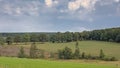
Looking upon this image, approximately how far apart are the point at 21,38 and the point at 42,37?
42.9 ft

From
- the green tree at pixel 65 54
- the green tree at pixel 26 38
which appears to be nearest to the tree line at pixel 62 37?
the green tree at pixel 26 38

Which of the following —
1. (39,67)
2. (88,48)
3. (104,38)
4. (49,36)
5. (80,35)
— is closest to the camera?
(39,67)

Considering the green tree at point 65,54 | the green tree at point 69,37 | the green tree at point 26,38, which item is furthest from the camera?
the green tree at point 26,38

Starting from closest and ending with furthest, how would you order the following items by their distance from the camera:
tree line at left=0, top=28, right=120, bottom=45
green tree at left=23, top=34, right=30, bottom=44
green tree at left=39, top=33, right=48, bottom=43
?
1. tree line at left=0, top=28, right=120, bottom=45
2. green tree at left=23, top=34, right=30, bottom=44
3. green tree at left=39, top=33, right=48, bottom=43

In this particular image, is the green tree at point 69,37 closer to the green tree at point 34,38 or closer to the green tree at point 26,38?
the green tree at point 34,38

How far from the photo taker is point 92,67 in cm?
3828

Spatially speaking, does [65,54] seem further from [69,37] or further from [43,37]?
[43,37]

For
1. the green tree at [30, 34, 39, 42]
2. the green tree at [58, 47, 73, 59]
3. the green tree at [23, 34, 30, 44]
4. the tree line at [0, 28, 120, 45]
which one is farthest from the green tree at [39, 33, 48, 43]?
the green tree at [58, 47, 73, 59]

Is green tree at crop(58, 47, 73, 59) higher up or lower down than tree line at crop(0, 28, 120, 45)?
lower down

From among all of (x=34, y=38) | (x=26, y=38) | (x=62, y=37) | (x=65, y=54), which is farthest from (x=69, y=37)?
(x=65, y=54)

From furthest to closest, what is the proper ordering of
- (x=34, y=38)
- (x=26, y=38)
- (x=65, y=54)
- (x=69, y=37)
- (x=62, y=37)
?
(x=34, y=38)
(x=26, y=38)
(x=62, y=37)
(x=69, y=37)
(x=65, y=54)

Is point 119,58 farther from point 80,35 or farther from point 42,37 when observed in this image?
point 42,37

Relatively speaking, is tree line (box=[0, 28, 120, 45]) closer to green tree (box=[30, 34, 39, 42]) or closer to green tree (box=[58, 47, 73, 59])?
green tree (box=[30, 34, 39, 42])

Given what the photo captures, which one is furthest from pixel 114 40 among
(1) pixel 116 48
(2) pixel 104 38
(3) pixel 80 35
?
(3) pixel 80 35
